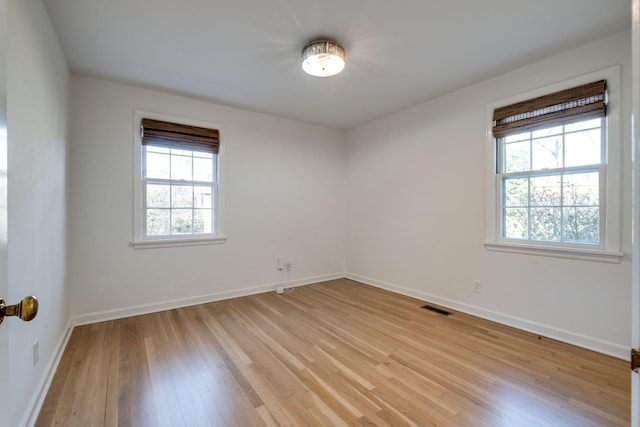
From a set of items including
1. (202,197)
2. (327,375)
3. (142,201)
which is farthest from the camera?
(202,197)

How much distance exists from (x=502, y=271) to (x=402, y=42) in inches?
98.1

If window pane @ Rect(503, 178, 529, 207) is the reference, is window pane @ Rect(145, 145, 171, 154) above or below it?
above

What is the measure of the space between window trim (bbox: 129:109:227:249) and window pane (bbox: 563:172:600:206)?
150 inches

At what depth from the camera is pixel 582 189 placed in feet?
8.46

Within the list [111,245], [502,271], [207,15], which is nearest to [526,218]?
[502,271]

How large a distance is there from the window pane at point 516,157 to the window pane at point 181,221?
378 centimetres

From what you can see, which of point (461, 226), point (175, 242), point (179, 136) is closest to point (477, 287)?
point (461, 226)

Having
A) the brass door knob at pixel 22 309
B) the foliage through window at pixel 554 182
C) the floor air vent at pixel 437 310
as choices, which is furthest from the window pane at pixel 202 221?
the foliage through window at pixel 554 182

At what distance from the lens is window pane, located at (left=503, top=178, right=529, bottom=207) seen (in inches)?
117

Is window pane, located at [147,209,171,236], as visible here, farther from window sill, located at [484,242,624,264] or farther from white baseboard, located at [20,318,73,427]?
window sill, located at [484,242,624,264]

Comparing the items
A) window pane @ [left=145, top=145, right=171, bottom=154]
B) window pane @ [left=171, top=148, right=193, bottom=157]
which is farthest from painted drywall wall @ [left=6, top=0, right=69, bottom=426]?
window pane @ [left=171, top=148, right=193, bottom=157]

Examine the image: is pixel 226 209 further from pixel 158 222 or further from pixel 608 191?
pixel 608 191

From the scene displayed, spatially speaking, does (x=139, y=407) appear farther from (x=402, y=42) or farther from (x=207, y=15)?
(x=402, y=42)

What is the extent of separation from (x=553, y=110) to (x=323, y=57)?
218cm
